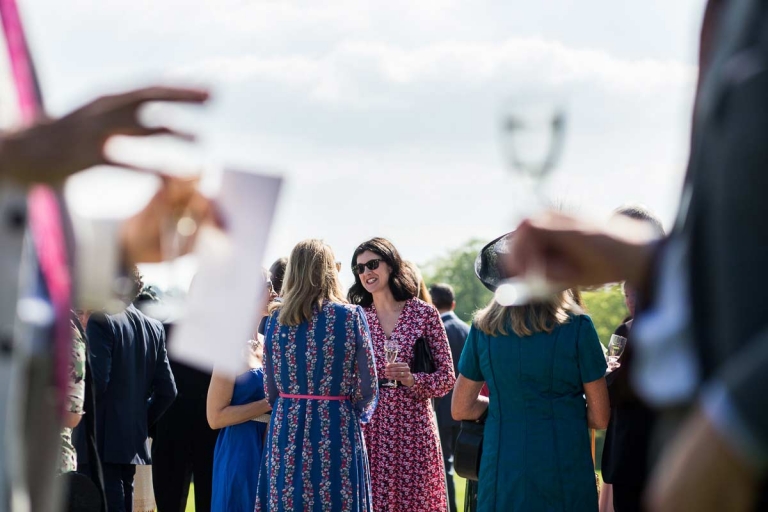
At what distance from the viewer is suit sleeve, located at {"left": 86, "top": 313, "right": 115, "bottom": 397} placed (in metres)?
5.46

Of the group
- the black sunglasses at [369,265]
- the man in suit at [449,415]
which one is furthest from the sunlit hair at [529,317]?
the man in suit at [449,415]

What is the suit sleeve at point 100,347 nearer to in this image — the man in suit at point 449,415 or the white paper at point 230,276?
the man in suit at point 449,415

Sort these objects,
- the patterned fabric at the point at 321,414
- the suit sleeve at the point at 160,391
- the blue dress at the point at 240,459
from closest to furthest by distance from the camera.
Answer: the patterned fabric at the point at 321,414, the blue dress at the point at 240,459, the suit sleeve at the point at 160,391

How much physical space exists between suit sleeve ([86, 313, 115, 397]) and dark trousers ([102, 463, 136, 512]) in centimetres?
50

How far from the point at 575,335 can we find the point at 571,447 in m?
0.50

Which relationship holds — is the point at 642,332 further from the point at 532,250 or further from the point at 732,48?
the point at 732,48

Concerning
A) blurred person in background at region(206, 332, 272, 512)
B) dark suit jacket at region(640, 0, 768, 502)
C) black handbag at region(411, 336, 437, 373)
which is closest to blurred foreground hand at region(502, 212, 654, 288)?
dark suit jacket at region(640, 0, 768, 502)

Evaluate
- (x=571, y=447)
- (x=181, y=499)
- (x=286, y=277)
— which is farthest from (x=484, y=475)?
(x=181, y=499)

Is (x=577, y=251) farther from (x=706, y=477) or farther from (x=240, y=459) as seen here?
(x=240, y=459)

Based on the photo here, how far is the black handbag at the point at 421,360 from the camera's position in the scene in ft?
19.6

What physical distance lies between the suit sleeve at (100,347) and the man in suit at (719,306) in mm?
4866

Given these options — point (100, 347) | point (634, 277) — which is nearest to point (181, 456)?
point (100, 347)

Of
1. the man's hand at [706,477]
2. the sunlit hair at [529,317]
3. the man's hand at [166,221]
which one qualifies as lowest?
the man's hand at [706,477]

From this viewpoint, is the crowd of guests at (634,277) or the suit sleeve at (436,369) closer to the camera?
the crowd of guests at (634,277)
